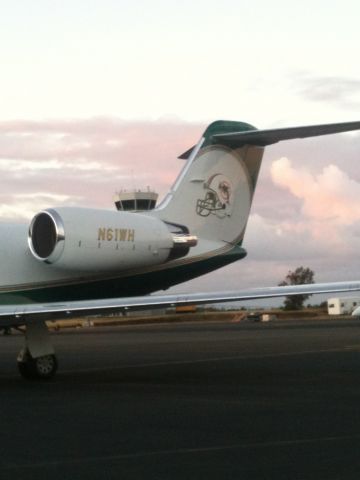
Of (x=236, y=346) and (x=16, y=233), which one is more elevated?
(x=16, y=233)

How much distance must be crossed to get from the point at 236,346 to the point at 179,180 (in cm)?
1279

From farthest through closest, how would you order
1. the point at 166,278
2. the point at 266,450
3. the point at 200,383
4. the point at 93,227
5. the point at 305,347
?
the point at 305,347, the point at 166,278, the point at 93,227, the point at 200,383, the point at 266,450

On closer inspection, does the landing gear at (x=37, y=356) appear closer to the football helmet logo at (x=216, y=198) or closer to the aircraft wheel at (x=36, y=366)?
the aircraft wheel at (x=36, y=366)

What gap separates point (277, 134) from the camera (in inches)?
882

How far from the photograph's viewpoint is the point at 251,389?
17719mm

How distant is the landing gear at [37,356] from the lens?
818 inches

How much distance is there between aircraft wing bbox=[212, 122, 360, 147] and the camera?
2126 cm

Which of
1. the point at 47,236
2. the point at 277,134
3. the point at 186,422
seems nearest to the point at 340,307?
the point at 277,134

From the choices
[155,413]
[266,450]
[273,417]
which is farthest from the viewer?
[155,413]

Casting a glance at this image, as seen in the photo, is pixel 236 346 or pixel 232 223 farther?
pixel 236 346

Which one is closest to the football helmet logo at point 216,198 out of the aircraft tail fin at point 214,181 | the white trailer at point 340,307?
the aircraft tail fin at point 214,181

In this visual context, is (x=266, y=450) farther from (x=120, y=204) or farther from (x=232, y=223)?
(x=120, y=204)

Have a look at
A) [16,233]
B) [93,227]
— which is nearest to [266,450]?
[93,227]

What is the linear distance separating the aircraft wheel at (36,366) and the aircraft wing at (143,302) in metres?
1.35
